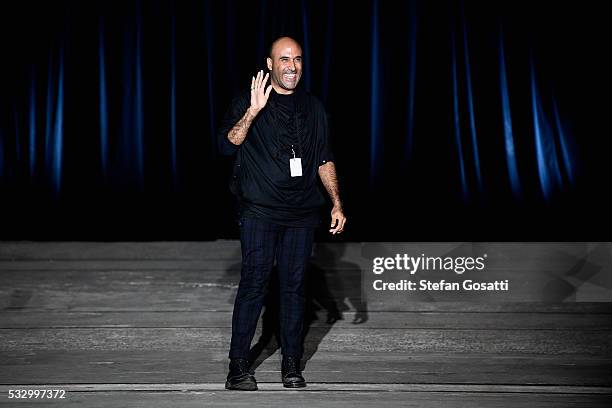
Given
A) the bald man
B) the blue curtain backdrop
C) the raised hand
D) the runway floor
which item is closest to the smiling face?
the bald man

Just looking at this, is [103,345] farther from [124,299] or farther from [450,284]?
[450,284]

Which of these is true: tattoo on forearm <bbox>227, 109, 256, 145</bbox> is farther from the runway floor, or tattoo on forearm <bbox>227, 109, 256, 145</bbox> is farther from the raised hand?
the runway floor

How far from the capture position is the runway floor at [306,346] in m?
3.89

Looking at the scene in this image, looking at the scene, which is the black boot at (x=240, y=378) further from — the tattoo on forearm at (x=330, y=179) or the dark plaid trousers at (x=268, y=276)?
the tattoo on forearm at (x=330, y=179)

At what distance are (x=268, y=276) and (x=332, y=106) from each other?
5586 mm

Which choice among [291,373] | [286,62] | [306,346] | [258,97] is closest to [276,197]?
[258,97]

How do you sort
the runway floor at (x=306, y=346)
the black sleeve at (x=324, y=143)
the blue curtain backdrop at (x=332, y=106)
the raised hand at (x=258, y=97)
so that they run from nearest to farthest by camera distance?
the raised hand at (x=258, y=97)
the runway floor at (x=306, y=346)
the black sleeve at (x=324, y=143)
the blue curtain backdrop at (x=332, y=106)

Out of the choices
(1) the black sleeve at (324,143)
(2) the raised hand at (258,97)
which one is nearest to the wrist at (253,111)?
(2) the raised hand at (258,97)

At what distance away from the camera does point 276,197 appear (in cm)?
390

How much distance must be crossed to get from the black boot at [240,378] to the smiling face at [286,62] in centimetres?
107

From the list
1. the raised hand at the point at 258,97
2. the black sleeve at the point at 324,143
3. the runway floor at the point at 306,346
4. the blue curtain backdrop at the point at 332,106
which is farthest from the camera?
the blue curtain backdrop at the point at 332,106

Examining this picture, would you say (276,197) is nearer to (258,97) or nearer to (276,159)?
(276,159)

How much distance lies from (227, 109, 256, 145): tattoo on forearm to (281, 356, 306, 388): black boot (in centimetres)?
87

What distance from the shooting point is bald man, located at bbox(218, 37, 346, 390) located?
3.90 metres
